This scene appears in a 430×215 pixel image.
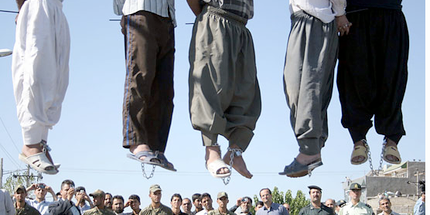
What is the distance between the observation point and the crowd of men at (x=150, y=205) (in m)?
11.4

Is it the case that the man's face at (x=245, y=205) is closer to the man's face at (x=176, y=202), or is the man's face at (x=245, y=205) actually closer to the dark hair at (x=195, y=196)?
the dark hair at (x=195, y=196)

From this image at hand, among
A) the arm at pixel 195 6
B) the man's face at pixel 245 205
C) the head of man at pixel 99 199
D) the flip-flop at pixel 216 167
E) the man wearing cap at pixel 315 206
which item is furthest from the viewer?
the man's face at pixel 245 205

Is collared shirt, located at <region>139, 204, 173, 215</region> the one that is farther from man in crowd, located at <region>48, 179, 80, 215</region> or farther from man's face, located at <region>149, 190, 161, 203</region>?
man in crowd, located at <region>48, 179, 80, 215</region>

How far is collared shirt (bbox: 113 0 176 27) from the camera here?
25.0ft

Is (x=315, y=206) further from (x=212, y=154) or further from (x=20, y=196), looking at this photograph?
(x=212, y=154)

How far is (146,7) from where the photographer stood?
25.0 ft

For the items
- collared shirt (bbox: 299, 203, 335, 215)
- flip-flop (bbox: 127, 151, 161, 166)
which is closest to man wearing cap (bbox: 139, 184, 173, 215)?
collared shirt (bbox: 299, 203, 335, 215)

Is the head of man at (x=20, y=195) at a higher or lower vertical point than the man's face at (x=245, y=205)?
higher

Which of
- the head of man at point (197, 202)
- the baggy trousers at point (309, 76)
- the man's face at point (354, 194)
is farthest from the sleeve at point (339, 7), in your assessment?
the head of man at point (197, 202)

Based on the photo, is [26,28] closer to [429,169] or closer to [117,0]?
[117,0]

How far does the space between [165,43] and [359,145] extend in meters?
2.60

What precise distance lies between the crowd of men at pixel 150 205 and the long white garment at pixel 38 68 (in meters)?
3.64

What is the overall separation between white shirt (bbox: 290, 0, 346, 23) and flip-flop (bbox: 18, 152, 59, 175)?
10.7 feet

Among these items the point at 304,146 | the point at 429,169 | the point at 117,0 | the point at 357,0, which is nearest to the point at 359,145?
the point at 304,146
